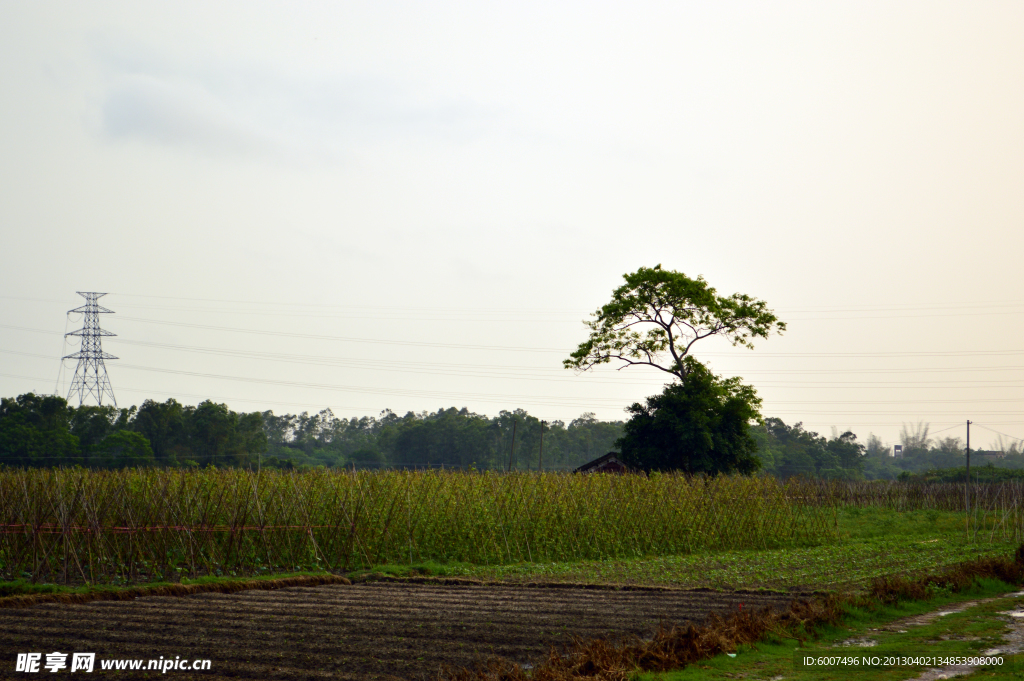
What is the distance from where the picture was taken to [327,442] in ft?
201

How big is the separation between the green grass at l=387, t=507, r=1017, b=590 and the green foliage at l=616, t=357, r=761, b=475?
5385 mm

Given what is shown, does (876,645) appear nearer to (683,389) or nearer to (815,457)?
(683,389)

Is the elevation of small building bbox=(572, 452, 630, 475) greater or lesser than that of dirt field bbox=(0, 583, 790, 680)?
greater

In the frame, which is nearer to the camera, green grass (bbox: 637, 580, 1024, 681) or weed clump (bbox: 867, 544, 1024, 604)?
green grass (bbox: 637, 580, 1024, 681)

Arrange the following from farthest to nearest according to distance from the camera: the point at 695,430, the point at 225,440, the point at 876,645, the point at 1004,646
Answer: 1. the point at 225,440
2. the point at 695,430
3. the point at 876,645
4. the point at 1004,646

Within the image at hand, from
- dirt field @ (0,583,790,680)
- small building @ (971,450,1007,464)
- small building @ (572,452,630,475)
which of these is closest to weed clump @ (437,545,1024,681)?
dirt field @ (0,583,790,680)

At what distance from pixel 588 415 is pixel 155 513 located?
5359 centimetres

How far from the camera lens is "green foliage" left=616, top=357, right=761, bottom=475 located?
827 inches

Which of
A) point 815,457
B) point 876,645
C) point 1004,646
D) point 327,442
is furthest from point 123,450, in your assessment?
point 815,457

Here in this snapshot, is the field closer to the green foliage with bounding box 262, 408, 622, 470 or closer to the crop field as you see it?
the crop field

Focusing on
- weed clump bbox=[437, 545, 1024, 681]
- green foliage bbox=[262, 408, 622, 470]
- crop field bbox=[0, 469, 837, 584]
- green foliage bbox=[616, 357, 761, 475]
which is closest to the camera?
weed clump bbox=[437, 545, 1024, 681]

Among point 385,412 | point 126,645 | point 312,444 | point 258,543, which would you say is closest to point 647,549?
point 258,543

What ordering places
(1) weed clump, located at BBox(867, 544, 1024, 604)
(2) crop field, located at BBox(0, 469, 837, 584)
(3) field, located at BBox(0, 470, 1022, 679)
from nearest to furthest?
(3) field, located at BBox(0, 470, 1022, 679) → (1) weed clump, located at BBox(867, 544, 1024, 604) → (2) crop field, located at BBox(0, 469, 837, 584)

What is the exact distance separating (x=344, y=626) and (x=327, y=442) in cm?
5582
